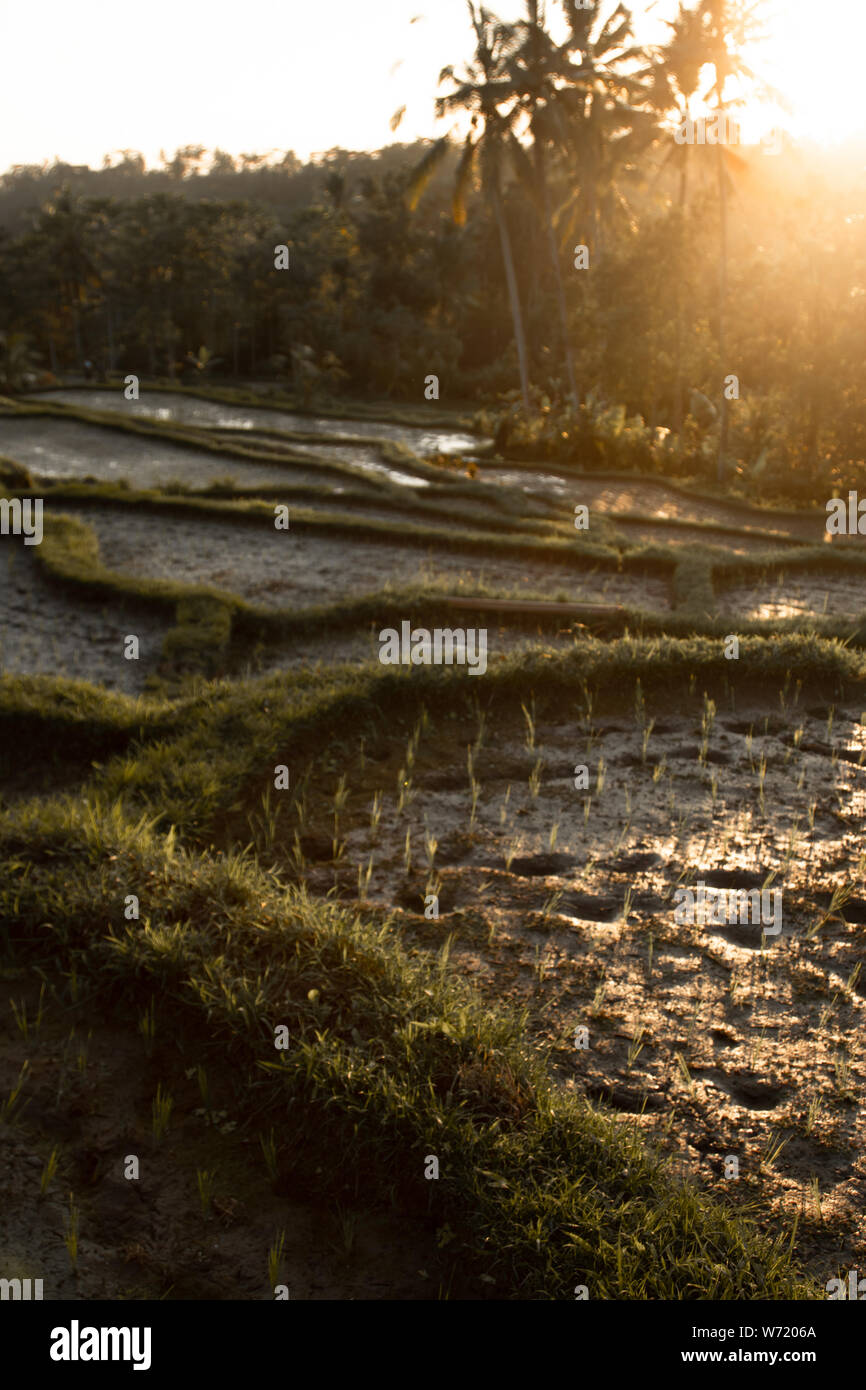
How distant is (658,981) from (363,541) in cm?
852

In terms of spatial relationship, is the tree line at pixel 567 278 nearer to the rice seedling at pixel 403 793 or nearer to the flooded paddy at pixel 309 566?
the flooded paddy at pixel 309 566

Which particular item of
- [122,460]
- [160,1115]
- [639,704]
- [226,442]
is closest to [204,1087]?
[160,1115]

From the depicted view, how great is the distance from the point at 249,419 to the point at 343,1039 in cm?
2634

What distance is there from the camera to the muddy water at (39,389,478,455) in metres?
24.6

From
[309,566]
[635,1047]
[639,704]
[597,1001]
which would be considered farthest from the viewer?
[309,566]

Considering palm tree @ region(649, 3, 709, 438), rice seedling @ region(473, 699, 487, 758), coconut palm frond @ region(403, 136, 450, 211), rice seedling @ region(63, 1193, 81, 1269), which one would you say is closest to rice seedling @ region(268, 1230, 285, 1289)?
rice seedling @ region(63, 1193, 81, 1269)

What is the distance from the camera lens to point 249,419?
27938 mm

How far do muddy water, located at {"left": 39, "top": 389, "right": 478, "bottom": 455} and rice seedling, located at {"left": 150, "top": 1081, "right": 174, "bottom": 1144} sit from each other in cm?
1941

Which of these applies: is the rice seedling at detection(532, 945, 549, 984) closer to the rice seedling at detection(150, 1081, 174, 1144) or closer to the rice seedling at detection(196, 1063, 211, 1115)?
the rice seedling at detection(196, 1063, 211, 1115)

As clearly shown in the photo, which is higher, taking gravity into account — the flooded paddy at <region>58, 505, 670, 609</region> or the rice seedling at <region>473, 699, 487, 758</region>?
the flooded paddy at <region>58, 505, 670, 609</region>

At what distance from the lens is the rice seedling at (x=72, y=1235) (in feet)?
8.46

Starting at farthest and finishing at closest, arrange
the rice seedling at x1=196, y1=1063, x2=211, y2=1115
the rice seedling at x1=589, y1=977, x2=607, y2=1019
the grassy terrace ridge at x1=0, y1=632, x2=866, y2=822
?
1. the grassy terrace ridge at x1=0, y1=632, x2=866, y2=822
2. the rice seedling at x1=589, y1=977, x2=607, y2=1019
3. the rice seedling at x1=196, y1=1063, x2=211, y2=1115

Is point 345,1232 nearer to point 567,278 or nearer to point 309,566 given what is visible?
point 309,566

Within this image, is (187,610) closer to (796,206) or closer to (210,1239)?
A: (210,1239)
